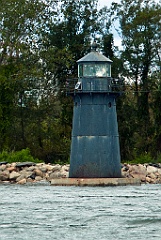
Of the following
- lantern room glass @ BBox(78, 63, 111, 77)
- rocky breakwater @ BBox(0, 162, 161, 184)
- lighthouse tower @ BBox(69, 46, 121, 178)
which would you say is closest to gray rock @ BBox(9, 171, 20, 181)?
rocky breakwater @ BBox(0, 162, 161, 184)

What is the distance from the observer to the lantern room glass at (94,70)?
45.8m

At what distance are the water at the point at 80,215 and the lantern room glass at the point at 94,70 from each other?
7443 mm

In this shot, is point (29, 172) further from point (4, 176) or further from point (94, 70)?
point (94, 70)

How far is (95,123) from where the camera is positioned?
4625 centimetres

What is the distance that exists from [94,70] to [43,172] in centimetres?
917

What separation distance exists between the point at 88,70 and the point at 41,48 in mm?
18769

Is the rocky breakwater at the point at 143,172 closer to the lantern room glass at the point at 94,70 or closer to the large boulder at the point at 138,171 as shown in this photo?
the large boulder at the point at 138,171

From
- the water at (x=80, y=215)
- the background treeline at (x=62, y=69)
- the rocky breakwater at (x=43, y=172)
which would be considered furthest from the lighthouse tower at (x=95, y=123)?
the background treeline at (x=62, y=69)

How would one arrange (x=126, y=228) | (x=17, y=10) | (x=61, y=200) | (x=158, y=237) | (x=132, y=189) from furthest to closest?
(x=17, y=10)
(x=132, y=189)
(x=61, y=200)
(x=126, y=228)
(x=158, y=237)

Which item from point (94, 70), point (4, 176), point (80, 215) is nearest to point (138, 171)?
point (4, 176)

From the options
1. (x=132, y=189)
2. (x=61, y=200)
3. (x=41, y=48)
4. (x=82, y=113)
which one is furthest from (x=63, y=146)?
(x=61, y=200)

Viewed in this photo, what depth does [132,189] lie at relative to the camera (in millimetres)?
42375

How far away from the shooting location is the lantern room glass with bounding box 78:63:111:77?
1804 inches

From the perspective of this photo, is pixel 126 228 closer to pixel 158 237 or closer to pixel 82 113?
pixel 158 237
